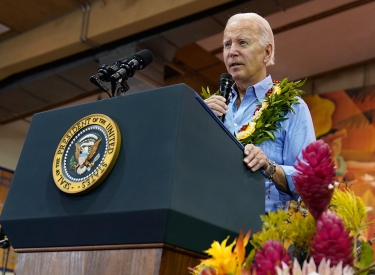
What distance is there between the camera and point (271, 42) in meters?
1.96

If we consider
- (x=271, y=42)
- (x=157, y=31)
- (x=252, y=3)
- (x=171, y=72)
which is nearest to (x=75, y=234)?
(x=271, y=42)

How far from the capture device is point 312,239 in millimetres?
845

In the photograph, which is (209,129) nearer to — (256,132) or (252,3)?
(256,132)

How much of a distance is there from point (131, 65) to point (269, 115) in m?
0.47

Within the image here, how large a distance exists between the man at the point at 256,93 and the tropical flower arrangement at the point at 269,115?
2cm

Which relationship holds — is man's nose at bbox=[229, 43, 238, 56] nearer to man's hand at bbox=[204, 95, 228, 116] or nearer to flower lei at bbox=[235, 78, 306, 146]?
flower lei at bbox=[235, 78, 306, 146]

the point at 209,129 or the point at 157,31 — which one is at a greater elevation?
the point at 157,31

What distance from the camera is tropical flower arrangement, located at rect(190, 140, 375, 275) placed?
2.50ft

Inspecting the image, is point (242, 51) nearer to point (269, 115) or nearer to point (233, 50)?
point (233, 50)

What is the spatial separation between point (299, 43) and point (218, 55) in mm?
781

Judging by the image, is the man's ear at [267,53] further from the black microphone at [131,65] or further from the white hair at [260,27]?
the black microphone at [131,65]

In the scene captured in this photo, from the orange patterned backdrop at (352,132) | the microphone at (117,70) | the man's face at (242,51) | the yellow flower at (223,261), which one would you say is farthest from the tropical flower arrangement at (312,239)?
the orange patterned backdrop at (352,132)

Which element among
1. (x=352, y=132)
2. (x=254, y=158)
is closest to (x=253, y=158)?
(x=254, y=158)

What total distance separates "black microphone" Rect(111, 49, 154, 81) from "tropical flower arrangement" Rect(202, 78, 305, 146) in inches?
14.4
